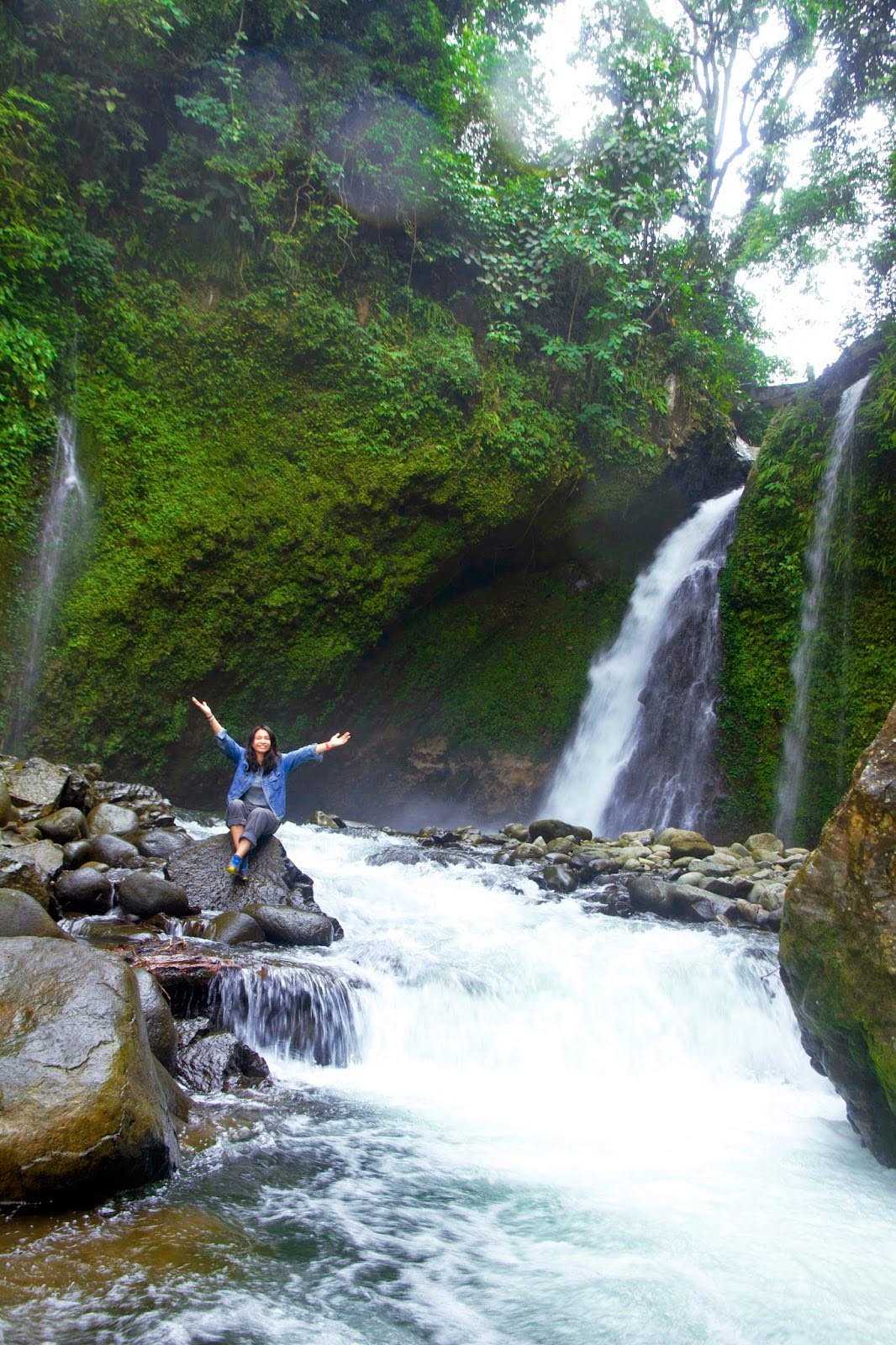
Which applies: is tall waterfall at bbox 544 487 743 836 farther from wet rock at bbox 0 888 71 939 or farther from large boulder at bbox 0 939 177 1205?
large boulder at bbox 0 939 177 1205

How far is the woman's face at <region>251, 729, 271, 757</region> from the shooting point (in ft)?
23.7

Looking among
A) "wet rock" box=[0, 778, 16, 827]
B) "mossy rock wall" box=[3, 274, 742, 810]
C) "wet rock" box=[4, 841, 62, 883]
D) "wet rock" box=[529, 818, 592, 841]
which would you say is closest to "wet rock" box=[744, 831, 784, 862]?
"wet rock" box=[529, 818, 592, 841]

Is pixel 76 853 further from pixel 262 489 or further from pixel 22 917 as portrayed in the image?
pixel 262 489

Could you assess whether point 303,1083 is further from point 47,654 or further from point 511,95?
point 511,95

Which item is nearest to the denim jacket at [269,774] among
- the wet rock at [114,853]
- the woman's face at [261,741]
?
the woman's face at [261,741]

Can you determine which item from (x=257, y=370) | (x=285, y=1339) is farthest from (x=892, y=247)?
(x=285, y=1339)

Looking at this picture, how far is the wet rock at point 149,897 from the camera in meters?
5.89

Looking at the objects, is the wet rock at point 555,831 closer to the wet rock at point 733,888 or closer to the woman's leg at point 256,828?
the wet rock at point 733,888

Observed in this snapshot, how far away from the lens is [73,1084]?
2.74 metres

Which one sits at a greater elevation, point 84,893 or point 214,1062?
point 84,893

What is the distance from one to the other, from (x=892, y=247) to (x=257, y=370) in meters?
9.96

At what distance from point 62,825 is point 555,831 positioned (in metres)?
6.98

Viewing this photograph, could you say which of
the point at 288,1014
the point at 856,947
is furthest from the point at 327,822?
the point at 856,947

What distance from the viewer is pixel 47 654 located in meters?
9.63
